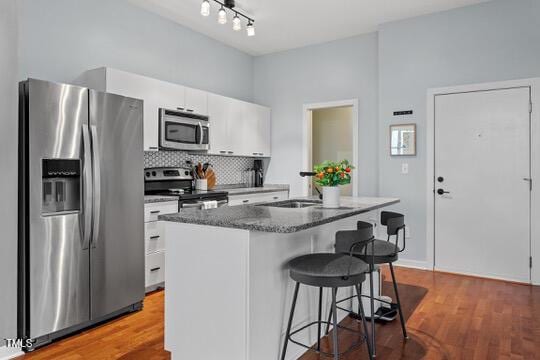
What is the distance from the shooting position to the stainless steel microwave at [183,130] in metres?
3.98

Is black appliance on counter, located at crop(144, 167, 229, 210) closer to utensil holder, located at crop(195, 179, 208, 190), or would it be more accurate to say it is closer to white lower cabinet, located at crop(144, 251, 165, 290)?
utensil holder, located at crop(195, 179, 208, 190)

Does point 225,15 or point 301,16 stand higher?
point 301,16

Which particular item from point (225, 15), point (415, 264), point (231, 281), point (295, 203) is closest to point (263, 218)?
point (231, 281)

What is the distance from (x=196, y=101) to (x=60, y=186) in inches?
85.0

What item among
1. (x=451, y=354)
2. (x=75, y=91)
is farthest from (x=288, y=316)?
(x=75, y=91)

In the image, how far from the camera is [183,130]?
4223 mm

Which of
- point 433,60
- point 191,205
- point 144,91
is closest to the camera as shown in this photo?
point 144,91

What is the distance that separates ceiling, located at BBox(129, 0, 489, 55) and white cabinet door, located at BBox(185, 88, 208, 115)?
0.92 m

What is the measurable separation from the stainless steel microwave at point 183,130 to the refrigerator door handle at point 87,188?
1245 millimetres

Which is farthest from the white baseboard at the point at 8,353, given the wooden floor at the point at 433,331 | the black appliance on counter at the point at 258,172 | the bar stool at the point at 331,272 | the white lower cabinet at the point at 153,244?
the black appliance on counter at the point at 258,172

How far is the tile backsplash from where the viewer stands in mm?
4316

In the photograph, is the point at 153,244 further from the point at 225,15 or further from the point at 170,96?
the point at 225,15

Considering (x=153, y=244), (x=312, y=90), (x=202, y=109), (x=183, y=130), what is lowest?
(x=153, y=244)

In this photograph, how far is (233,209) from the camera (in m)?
2.54
